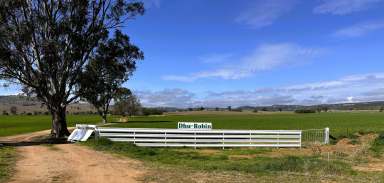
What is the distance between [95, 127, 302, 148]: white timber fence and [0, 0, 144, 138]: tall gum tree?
8.76m

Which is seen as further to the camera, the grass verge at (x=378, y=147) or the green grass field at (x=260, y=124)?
the green grass field at (x=260, y=124)

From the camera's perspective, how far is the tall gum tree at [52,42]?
34938mm

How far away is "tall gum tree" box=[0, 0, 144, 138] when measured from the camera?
34938 millimetres

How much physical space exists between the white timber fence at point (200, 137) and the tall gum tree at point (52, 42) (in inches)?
345

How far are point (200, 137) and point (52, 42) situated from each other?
12880 mm

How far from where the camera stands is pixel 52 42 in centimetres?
3478

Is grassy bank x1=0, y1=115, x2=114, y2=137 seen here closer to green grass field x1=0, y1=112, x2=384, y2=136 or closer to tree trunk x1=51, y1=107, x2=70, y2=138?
green grass field x1=0, y1=112, x2=384, y2=136

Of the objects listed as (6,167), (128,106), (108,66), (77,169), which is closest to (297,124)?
(108,66)

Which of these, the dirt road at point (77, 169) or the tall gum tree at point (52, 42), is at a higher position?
the tall gum tree at point (52, 42)

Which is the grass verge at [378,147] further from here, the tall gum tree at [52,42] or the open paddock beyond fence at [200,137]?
the tall gum tree at [52,42]

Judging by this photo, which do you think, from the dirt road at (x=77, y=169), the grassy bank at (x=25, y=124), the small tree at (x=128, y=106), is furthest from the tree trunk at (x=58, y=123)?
the small tree at (x=128, y=106)

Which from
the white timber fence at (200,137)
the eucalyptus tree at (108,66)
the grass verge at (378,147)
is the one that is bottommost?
the grass verge at (378,147)

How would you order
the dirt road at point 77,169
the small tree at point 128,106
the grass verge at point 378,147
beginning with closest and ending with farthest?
the dirt road at point 77,169 → the grass verge at point 378,147 → the small tree at point 128,106

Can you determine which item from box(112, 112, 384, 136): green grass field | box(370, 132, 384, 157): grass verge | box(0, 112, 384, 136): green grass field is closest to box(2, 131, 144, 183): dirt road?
box(370, 132, 384, 157): grass verge
